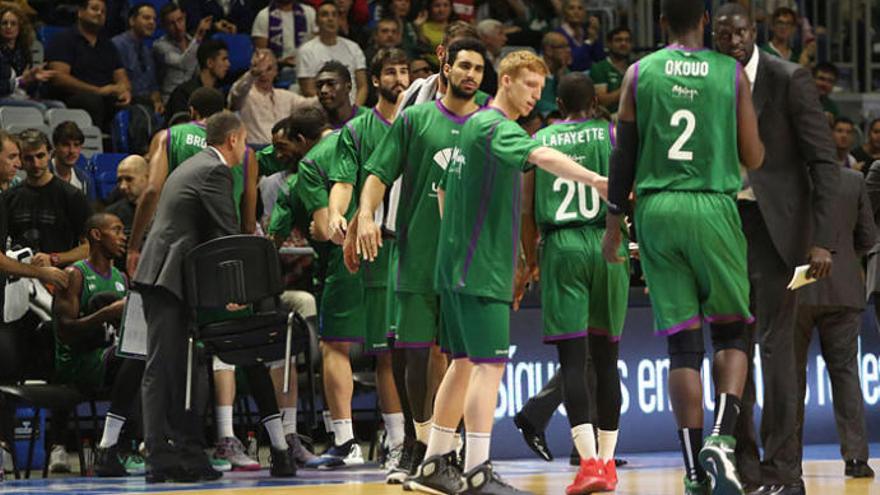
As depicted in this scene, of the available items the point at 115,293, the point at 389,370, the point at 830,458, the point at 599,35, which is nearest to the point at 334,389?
the point at 389,370

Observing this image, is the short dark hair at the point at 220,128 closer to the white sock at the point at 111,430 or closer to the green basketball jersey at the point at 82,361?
the green basketball jersey at the point at 82,361

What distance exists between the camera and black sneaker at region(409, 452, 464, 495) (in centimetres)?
809

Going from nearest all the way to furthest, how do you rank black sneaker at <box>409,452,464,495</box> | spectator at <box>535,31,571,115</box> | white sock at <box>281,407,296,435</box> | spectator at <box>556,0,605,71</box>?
black sneaker at <box>409,452,464,495</box> → white sock at <box>281,407,296,435</box> → spectator at <box>535,31,571,115</box> → spectator at <box>556,0,605,71</box>

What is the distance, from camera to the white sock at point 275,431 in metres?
10.0

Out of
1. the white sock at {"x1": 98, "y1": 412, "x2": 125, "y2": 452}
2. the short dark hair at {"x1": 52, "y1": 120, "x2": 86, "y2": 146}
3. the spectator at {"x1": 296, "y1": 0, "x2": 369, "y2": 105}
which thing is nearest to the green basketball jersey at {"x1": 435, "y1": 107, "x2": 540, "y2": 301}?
the white sock at {"x1": 98, "y1": 412, "x2": 125, "y2": 452}

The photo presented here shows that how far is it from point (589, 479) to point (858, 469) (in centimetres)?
232

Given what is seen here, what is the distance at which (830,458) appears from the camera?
11.6m

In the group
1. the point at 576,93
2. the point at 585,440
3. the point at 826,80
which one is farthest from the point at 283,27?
the point at 585,440

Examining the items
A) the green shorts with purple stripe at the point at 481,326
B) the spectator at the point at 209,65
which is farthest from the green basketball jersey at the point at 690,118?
the spectator at the point at 209,65

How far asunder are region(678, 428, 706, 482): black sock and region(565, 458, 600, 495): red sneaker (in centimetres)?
138

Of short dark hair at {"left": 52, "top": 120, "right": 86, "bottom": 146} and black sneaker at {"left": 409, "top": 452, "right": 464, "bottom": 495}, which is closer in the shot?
black sneaker at {"left": 409, "top": 452, "right": 464, "bottom": 495}

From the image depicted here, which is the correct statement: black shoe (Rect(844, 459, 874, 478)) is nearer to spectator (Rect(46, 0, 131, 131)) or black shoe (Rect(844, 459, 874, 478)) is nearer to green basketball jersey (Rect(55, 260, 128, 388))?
green basketball jersey (Rect(55, 260, 128, 388))

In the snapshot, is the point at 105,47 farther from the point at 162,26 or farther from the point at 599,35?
the point at 599,35

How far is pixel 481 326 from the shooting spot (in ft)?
25.7
